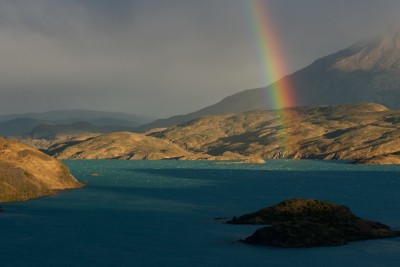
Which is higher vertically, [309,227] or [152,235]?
[309,227]

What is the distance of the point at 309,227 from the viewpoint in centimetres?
9406

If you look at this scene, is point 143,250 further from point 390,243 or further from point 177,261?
point 390,243

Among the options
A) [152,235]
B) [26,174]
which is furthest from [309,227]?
[26,174]

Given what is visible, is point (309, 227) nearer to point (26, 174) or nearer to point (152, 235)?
point (152, 235)

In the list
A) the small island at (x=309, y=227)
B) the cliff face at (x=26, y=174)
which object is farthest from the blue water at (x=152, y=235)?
the cliff face at (x=26, y=174)

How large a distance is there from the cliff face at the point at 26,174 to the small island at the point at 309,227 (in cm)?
7626

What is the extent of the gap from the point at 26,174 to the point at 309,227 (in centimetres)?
10847

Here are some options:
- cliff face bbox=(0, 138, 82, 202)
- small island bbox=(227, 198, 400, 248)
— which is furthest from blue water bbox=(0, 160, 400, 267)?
cliff face bbox=(0, 138, 82, 202)

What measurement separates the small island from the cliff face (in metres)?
76.3

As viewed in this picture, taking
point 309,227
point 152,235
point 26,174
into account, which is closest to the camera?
point 309,227

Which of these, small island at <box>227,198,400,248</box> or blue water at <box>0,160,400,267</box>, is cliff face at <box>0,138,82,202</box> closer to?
blue water at <box>0,160,400,267</box>

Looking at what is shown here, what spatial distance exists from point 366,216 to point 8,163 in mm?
109432

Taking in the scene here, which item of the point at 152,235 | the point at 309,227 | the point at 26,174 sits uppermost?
the point at 26,174

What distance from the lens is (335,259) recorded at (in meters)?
81.0
